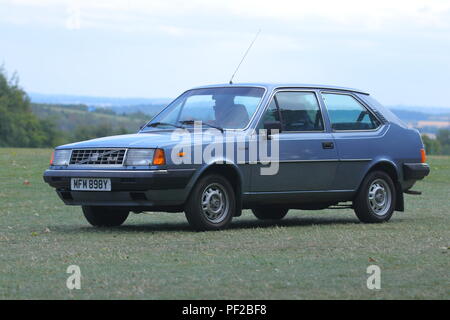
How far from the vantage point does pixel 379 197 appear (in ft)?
44.9

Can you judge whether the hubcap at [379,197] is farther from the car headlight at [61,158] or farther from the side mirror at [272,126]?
the car headlight at [61,158]

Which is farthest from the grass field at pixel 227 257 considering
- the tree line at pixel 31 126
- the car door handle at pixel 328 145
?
the tree line at pixel 31 126

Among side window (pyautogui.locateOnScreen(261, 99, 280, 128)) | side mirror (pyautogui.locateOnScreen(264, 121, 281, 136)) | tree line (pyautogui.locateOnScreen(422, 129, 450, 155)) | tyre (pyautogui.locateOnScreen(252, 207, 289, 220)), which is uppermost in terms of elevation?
side window (pyautogui.locateOnScreen(261, 99, 280, 128))

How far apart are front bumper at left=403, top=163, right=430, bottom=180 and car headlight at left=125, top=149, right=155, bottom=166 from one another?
3.94 metres

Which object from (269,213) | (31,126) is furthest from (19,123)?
(269,213)

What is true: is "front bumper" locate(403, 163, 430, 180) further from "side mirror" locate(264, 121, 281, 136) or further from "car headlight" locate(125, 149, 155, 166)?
"car headlight" locate(125, 149, 155, 166)

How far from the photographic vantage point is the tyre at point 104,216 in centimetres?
1265

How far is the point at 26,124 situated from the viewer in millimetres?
114250

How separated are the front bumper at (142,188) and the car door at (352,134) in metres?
2.41

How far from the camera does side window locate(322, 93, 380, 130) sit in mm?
13508

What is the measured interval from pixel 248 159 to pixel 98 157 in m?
1.71

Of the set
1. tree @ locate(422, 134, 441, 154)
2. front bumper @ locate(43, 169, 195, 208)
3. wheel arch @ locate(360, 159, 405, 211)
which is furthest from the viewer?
tree @ locate(422, 134, 441, 154)

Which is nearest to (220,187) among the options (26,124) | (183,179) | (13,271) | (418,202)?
(183,179)

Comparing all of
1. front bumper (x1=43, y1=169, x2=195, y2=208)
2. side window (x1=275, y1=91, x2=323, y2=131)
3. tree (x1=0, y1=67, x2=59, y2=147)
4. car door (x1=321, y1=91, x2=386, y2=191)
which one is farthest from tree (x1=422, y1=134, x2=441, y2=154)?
front bumper (x1=43, y1=169, x2=195, y2=208)
